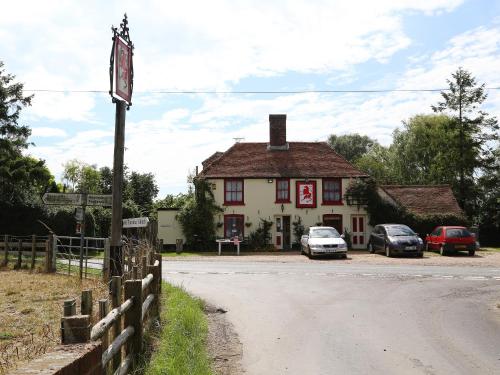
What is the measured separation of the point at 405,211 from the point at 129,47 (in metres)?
27.4

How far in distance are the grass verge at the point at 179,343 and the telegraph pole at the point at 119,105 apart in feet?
6.07

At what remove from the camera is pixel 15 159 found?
33312 mm

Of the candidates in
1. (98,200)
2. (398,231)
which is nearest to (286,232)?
(398,231)

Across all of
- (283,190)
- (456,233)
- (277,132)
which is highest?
(277,132)

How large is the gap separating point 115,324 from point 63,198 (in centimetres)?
928

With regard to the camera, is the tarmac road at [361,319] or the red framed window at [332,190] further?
the red framed window at [332,190]

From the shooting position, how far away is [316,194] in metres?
36.9

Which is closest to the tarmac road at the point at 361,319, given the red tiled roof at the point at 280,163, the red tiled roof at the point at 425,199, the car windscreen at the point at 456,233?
the car windscreen at the point at 456,233

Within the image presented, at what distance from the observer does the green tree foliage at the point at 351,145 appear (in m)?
73.6

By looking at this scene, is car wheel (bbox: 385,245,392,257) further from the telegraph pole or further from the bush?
the telegraph pole

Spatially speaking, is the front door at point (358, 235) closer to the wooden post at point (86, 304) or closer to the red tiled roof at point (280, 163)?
the red tiled roof at point (280, 163)

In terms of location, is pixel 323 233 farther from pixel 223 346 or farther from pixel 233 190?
pixel 223 346

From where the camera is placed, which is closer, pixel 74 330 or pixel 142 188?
pixel 74 330

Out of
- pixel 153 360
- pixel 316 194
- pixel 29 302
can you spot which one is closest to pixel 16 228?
pixel 316 194
